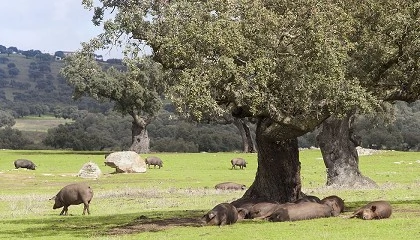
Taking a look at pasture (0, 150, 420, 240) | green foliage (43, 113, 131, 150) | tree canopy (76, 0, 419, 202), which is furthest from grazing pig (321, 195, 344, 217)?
green foliage (43, 113, 131, 150)

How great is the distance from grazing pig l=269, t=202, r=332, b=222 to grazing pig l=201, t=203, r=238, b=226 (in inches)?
63.9

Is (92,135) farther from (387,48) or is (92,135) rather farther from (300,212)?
(387,48)

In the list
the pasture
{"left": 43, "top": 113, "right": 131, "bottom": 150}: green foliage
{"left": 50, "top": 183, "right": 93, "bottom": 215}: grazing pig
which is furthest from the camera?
{"left": 43, "top": 113, "right": 131, "bottom": 150}: green foliage

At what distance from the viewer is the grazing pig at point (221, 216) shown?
2703 centimetres

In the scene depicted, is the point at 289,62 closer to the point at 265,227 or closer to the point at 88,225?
the point at 265,227

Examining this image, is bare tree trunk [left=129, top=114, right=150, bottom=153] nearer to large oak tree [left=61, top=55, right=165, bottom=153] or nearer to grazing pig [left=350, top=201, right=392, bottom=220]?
large oak tree [left=61, top=55, right=165, bottom=153]

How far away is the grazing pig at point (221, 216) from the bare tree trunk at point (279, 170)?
3.71m

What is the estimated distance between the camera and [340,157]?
156 ft

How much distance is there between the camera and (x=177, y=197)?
43688 mm

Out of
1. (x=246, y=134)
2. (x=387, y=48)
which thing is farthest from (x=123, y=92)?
(x=387, y=48)

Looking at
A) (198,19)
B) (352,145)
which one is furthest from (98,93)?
(198,19)

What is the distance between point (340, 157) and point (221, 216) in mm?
21907

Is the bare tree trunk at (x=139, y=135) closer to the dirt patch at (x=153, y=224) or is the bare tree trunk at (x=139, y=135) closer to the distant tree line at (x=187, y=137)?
the distant tree line at (x=187, y=137)

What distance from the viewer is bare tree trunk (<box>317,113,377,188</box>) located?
47156 mm
